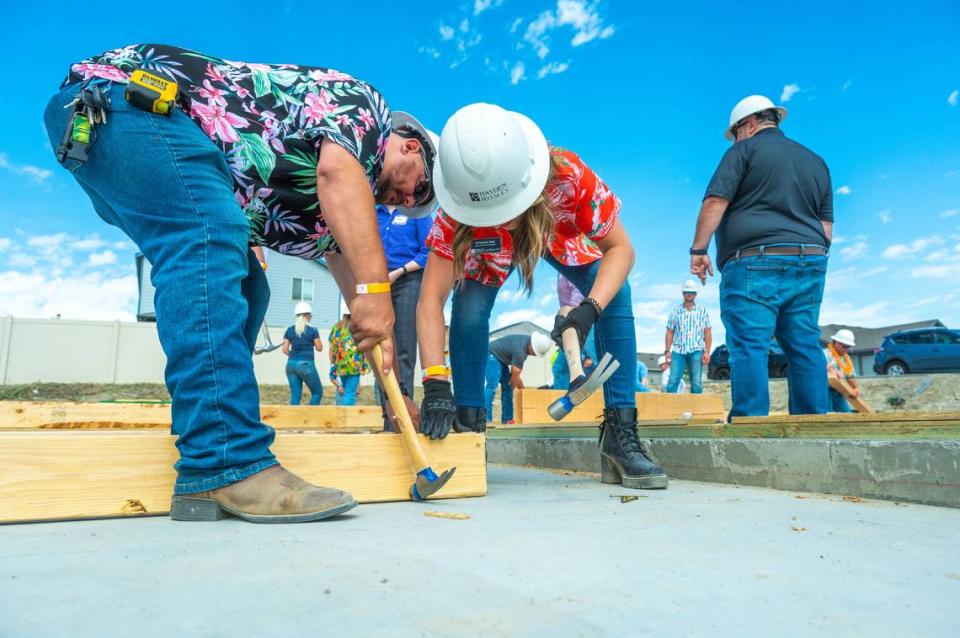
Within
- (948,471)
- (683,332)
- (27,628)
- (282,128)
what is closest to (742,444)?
(948,471)

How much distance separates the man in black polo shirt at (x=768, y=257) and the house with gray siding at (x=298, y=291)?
25.7 metres

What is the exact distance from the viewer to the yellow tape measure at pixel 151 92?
1838mm

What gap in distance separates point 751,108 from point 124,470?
404 centimetres

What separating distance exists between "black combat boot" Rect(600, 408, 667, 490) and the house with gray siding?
86.6 feet

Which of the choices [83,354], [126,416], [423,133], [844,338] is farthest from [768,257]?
[83,354]

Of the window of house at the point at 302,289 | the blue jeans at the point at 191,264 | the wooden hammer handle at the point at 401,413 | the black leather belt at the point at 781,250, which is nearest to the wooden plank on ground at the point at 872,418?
the black leather belt at the point at 781,250

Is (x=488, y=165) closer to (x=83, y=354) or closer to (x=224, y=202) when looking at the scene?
(x=224, y=202)

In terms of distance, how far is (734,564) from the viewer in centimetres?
131

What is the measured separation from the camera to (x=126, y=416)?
4.62 metres

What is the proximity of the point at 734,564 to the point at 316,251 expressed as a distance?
1878 millimetres

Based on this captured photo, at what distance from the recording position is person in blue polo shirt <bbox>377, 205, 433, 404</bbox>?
13.2ft

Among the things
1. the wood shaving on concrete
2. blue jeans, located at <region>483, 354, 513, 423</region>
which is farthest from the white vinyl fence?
the wood shaving on concrete

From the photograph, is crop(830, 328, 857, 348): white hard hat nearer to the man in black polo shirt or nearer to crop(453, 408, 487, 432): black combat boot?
the man in black polo shirt

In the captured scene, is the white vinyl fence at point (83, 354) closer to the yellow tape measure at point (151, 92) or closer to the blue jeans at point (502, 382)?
the blue jeans at point (502, 382)
